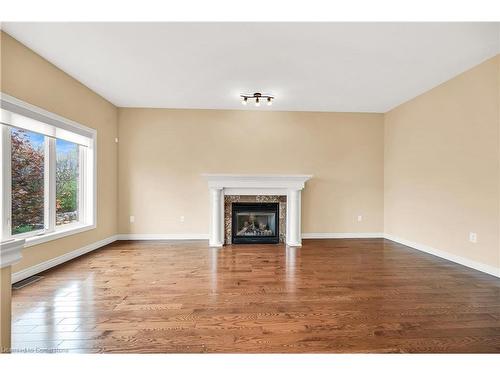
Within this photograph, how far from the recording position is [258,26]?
2238 millimetres

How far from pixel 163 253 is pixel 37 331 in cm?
205

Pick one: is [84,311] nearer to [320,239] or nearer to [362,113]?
[320,239]

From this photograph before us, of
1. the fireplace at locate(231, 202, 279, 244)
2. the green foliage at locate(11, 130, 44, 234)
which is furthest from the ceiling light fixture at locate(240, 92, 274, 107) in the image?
the green foliage at locate(11, 130, 44, 234)

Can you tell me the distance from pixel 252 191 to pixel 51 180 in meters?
3.00

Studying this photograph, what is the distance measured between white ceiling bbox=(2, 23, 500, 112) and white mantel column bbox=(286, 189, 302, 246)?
5.73 feet

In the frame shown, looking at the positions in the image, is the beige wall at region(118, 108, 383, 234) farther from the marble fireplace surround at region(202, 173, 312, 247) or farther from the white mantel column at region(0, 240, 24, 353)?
the white mantel column at region(0, 240, 24, 353)

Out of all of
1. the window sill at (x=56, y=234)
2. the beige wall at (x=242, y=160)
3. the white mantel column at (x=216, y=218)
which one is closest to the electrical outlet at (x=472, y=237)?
the beige wall at (x=242, y=160)

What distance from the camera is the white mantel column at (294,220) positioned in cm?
438

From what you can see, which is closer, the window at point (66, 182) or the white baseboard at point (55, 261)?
the white baseboard at point (55, 261)

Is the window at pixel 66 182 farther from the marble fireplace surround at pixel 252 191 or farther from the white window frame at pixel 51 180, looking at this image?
the marble fireplace surround at pixel 252 191

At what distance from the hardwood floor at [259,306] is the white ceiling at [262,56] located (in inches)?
101

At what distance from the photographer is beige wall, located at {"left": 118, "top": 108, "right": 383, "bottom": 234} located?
466 cm

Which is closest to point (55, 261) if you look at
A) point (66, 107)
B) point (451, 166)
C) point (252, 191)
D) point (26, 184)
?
Result: point (26, 184)

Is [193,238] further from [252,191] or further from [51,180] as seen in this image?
[51,180]
